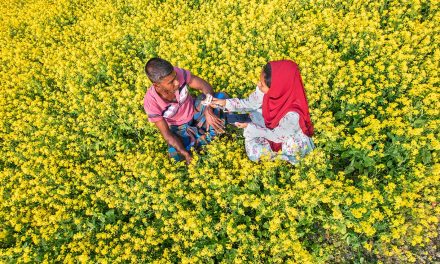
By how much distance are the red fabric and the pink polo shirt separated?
1.19 meters

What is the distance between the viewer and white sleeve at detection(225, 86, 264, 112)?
431 cm

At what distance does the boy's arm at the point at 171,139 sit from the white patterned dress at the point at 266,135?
87 cm

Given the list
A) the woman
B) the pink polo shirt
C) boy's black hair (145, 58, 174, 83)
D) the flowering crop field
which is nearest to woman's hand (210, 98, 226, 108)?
the woman

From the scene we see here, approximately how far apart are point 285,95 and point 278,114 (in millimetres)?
357

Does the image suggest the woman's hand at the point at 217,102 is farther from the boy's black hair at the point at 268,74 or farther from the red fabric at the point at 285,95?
the boy's black hair at the point at 268,74

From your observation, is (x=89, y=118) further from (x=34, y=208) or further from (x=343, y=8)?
(x=343, y=8)

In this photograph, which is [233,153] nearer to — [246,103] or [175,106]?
[246,103]

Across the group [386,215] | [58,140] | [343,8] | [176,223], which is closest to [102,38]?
[58,140]

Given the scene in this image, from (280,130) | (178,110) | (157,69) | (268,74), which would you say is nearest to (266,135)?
(280,130)

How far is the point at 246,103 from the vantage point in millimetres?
4410

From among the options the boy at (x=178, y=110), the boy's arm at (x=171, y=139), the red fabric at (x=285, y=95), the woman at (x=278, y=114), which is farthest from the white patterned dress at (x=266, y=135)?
the boy's arm at (x=171, y=139)

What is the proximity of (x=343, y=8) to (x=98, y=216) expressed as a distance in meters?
6.48

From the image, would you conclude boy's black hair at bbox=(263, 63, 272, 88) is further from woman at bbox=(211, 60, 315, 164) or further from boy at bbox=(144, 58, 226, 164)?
boy at bbox=(144, 58, 226, 164)

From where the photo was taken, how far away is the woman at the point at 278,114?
135 inches
